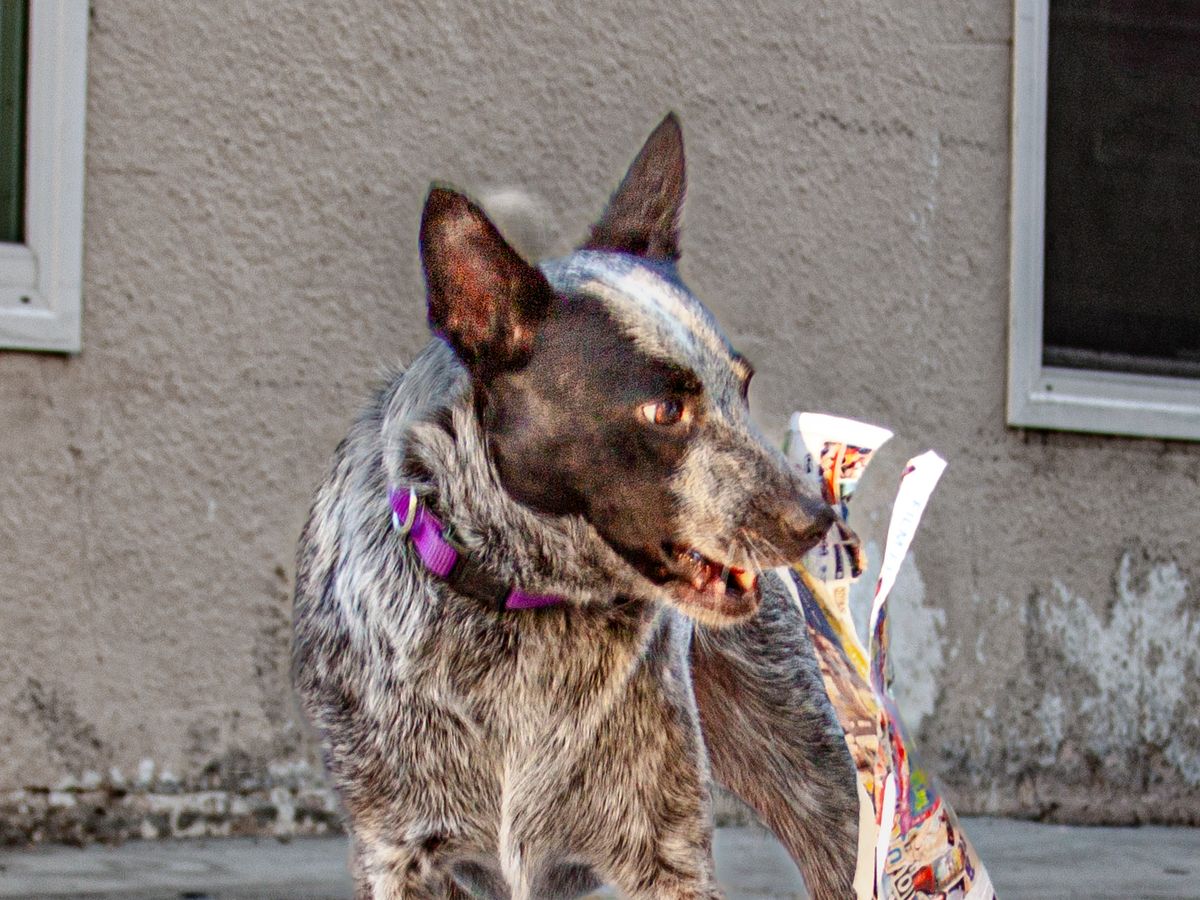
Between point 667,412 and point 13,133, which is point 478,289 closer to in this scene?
point 667,412

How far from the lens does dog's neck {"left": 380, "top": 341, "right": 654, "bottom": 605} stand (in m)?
1.68

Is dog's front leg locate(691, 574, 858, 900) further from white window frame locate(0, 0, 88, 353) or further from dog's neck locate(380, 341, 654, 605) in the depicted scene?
white window frame locate(0, 0, 88, 353)

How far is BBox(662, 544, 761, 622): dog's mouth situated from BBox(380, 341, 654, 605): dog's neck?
0.06 meters

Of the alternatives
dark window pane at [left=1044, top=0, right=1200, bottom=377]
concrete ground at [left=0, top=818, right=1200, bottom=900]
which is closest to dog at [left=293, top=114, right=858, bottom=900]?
concrete ground at [left=0, top=818, right=1200, bottom=900]

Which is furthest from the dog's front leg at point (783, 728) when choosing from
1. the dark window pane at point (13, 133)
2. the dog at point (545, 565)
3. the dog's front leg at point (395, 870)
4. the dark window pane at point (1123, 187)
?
the dark window pane at point (1123, 187)

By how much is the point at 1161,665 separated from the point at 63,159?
3813mm

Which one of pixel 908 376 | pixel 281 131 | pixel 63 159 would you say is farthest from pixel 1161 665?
pixel 63 159

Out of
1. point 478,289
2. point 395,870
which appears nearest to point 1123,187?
point 478,289

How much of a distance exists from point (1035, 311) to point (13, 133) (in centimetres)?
318

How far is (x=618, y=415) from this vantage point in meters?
1.62

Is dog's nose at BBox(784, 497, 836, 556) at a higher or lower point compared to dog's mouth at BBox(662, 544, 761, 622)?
higher

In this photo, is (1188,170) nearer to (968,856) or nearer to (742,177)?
(742,177)

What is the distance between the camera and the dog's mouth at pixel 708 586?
1.61 meters

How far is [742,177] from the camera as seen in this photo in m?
4.59
